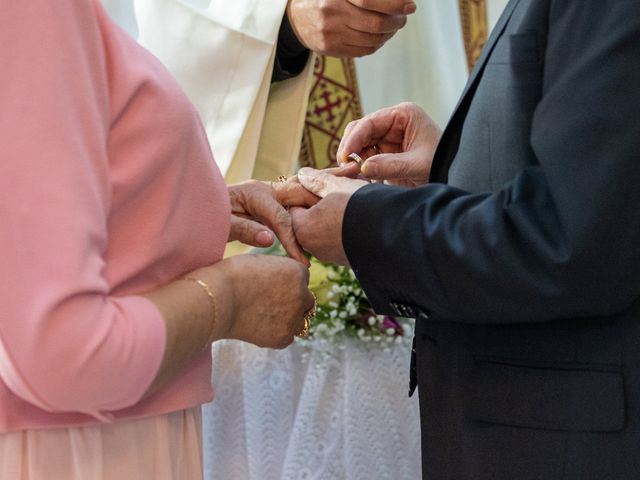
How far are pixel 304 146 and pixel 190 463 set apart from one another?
140cm

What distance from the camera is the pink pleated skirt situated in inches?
49.3

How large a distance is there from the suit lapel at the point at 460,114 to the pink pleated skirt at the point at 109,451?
0.60 meters

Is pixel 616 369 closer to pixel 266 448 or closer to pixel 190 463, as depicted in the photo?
pixel 190 463

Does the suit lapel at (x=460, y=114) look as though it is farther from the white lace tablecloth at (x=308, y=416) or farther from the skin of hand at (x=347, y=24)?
the white lace tablecloth at (x=308, y=416)

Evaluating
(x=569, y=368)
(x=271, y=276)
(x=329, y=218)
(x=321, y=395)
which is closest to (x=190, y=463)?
(x=271, y=276)

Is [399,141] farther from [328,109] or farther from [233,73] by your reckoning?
[328,109]

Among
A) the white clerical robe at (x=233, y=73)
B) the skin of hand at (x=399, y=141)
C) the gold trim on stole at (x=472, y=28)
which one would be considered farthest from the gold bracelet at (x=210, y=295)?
the gold trim on stole at (x=472, y=28)

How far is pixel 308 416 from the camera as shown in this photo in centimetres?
245

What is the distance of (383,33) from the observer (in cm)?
223

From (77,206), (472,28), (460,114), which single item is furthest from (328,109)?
(77,206)

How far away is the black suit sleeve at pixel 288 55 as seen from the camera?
2354mm

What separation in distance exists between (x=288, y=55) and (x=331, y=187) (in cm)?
77

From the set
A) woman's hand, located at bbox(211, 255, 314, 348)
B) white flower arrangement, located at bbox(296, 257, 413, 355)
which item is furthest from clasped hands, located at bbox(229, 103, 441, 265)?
white flower arrangement, located at bbox(296, 257, 413, 355)

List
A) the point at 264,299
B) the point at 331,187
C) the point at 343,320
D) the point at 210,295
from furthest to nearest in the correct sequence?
the point at 343,320
the point at 331,187
the point at 264,299
the point at 210,295
